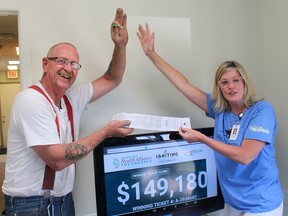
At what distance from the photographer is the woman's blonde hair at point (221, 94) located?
150 centimetres

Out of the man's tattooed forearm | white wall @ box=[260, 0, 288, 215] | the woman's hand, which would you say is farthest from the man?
white wall @ box=[260, 0, 288, 215]

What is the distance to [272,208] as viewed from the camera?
4.72ft

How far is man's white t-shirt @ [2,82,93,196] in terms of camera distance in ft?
4.02

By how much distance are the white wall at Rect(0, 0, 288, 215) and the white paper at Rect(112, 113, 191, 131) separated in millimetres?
437

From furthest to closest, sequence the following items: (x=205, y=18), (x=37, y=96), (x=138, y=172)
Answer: (x=205, y=18)
(x=138, y=172)
(x=37, y=96)

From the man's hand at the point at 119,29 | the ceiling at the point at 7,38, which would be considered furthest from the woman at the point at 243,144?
the ceiling at the point at 7,38

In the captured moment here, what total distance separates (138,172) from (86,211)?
466 millimetres

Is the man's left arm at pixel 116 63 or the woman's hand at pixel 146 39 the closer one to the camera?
the man's left arm at pixel 116 63

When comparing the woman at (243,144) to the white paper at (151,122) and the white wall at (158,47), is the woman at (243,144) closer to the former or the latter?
the white paper at (151,122)

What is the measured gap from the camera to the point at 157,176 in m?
1.62

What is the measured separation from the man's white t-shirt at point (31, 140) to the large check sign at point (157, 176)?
0.82 feet

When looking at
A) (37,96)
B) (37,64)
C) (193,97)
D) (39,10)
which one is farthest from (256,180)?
(39,10)

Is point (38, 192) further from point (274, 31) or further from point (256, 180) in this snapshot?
point (274, 31)

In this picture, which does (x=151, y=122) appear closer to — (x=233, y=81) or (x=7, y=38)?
(x=233, y=81)
